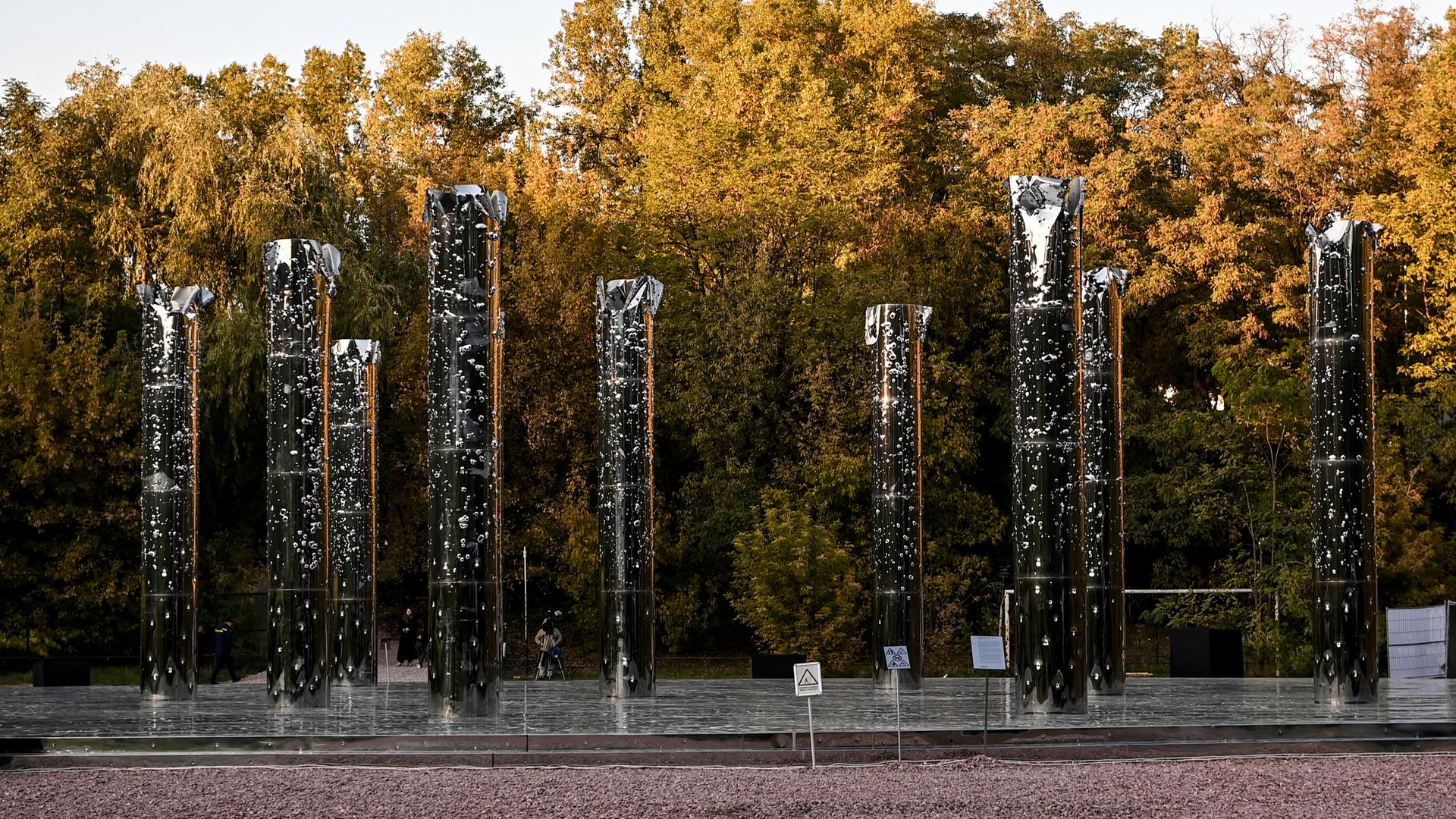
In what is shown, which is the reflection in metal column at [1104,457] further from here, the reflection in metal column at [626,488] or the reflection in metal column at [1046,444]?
the reflection in metal column at [626,488]

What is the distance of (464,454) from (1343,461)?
9475 millimetres

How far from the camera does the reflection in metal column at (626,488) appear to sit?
20.6 meters

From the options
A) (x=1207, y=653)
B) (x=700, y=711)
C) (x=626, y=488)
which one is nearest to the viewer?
(x=700, y=711)

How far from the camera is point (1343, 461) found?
1875 cm

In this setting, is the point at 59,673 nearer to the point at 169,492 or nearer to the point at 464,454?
the point at 169,492

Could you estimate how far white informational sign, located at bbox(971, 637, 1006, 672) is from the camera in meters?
15.6

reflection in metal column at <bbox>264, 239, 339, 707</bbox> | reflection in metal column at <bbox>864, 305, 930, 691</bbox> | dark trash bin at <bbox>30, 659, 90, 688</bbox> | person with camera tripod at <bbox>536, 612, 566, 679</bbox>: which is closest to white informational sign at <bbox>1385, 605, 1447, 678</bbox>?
reflection in metal column at <bbox>864, 305, 930, 691</bbox>

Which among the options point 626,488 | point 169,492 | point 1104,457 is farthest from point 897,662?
point 169,492

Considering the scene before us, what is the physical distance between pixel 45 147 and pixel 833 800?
31.9m

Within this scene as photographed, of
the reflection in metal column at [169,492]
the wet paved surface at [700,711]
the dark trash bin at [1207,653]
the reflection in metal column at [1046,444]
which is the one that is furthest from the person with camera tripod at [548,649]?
the reflection in metal column at [1046,444]

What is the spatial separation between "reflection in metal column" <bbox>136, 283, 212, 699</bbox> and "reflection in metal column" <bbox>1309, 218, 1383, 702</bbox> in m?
13.4

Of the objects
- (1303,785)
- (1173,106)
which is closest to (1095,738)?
(1303,785)

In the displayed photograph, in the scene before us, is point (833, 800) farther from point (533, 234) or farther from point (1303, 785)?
point (533, 234)

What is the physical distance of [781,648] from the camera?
33.3m
